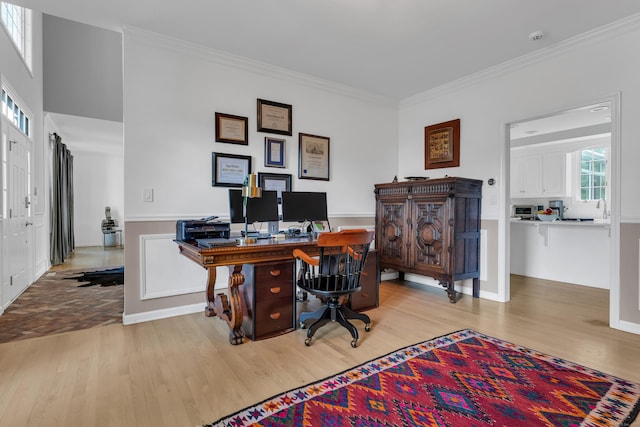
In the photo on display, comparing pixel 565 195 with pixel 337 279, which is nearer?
pixel 337 279

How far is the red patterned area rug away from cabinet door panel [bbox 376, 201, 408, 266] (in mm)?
1921

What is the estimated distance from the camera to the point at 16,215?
12.1 ft

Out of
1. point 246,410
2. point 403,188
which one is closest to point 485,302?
point 403,188

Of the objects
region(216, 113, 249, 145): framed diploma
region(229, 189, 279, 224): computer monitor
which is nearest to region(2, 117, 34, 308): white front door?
region(216, 113, 249, 145): framed diploma

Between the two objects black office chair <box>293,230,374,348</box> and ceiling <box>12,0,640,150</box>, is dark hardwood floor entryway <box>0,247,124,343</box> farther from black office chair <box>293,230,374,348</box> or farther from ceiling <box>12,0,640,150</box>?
ceiling <box>12,0,640,150</box>

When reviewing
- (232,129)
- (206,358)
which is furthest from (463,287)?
(232,129)

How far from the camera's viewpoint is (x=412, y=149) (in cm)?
468

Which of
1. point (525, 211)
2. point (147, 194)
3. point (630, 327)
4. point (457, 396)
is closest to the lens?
point (457, 396)

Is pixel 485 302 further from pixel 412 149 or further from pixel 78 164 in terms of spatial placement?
pixel 78 164

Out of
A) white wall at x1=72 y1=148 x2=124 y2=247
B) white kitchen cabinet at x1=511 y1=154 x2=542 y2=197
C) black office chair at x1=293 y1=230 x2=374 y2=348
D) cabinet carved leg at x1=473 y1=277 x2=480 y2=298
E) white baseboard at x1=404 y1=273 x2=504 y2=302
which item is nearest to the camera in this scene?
black office chair at x1=293 y1=230 x2=374 y2=348

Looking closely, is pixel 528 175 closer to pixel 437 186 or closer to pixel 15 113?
pixel 437 186

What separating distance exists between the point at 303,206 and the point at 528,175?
5502mm

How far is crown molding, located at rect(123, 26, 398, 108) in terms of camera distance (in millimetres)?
2951

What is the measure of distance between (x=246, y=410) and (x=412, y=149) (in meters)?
4.00
